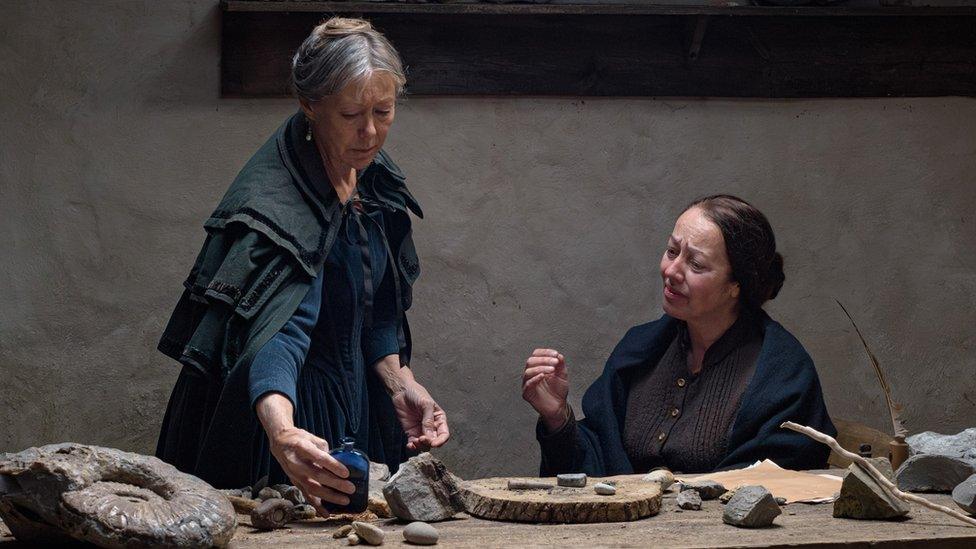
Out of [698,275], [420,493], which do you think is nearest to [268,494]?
[420,493]

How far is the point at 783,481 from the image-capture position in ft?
10.2

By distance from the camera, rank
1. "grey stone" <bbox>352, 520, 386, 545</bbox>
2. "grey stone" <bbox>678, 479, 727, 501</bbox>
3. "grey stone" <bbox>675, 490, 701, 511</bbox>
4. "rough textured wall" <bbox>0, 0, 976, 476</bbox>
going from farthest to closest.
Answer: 1. "rough textured wall" <bbox>0, 0, 976, 476</bbox>
2. "grey stone" <bbox>678, 479, 727, 501</bbox>
3. "grey stone" <bbox>675, 490, 701, 511</bbox>
4. "grey stone" <bbox>352, 520, 386, 545</bbox>

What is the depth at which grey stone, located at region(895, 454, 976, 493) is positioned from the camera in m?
2.97

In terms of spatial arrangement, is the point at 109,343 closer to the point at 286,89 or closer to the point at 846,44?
the point at 286,89

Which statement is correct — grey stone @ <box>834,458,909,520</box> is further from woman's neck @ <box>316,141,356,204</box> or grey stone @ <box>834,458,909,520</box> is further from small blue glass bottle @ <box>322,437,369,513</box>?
woman's neck @ <box>316,141,356,204</box>

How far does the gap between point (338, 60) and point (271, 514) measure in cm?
120

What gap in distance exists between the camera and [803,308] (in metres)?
5.31

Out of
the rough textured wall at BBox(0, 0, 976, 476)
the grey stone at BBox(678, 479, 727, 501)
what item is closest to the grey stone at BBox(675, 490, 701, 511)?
the grey stone at BBox(678, 479, 727, 501)

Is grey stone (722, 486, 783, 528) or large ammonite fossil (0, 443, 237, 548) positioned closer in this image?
large ammonite fossil (0, 443, 237, 548)

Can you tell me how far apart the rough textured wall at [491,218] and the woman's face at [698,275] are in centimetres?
135

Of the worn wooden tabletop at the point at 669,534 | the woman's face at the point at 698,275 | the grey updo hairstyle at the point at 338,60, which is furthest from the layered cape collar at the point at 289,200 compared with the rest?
the woman's face at the point at 698,275

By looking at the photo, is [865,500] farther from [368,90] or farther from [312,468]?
[368,90]

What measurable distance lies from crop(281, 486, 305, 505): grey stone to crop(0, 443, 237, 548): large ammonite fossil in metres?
0.30

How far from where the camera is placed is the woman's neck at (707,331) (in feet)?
12.6
